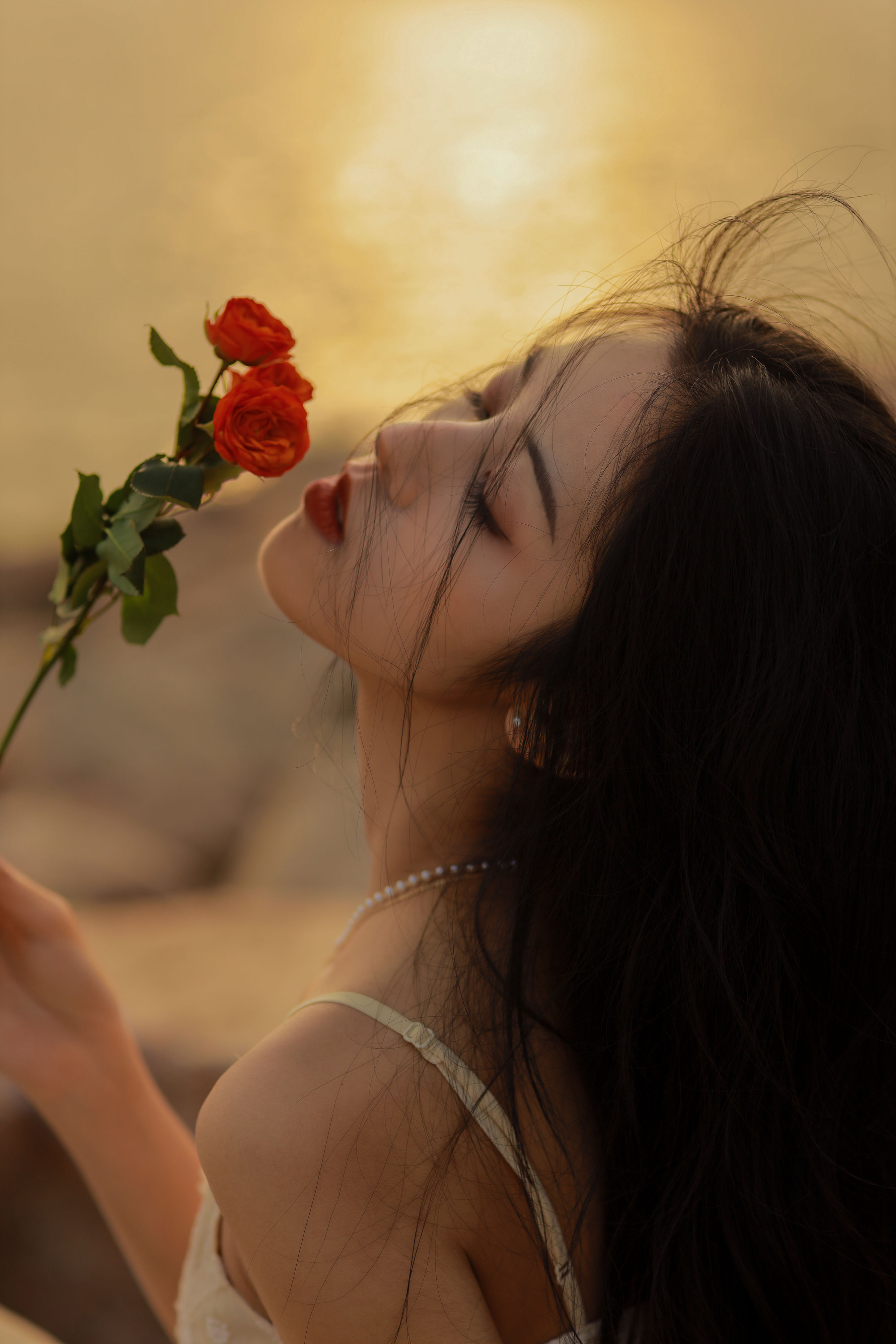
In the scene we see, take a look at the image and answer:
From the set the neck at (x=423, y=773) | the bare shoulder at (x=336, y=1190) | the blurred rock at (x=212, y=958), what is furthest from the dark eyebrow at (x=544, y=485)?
the blurred rock at (x=212, y=958)

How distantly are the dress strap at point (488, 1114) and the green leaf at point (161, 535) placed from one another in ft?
1.13

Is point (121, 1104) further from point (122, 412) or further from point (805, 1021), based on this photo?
point (122, 412)

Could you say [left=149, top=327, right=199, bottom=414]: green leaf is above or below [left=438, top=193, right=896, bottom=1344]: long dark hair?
above

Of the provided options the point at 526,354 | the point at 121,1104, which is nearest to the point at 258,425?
the point at 526,354

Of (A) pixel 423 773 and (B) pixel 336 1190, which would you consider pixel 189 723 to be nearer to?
(A) pixel 423 773

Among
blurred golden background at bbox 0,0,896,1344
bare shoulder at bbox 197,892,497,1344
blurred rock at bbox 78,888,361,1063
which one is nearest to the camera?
bare shoulder at bbox 197,892,497,1344

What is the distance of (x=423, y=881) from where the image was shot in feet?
2.41

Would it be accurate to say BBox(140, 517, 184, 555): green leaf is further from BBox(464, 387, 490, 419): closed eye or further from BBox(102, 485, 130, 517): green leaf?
BBox(464, 387, 490, 419): closed eye

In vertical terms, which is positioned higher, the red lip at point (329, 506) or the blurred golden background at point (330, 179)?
the blurred golden background at point (330, 179)

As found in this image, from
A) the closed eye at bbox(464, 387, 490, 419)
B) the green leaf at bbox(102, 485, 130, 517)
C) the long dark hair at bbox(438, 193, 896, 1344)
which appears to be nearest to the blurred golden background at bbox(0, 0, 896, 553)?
the closed eye at bbox(464, 387, 490, 419)

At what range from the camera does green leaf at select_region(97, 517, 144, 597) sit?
0.64 meters

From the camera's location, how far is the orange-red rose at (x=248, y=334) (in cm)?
64

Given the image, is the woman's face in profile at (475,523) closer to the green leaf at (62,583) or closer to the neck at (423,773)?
the neck at (423,773)

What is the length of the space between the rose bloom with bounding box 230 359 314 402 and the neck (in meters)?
0.23
